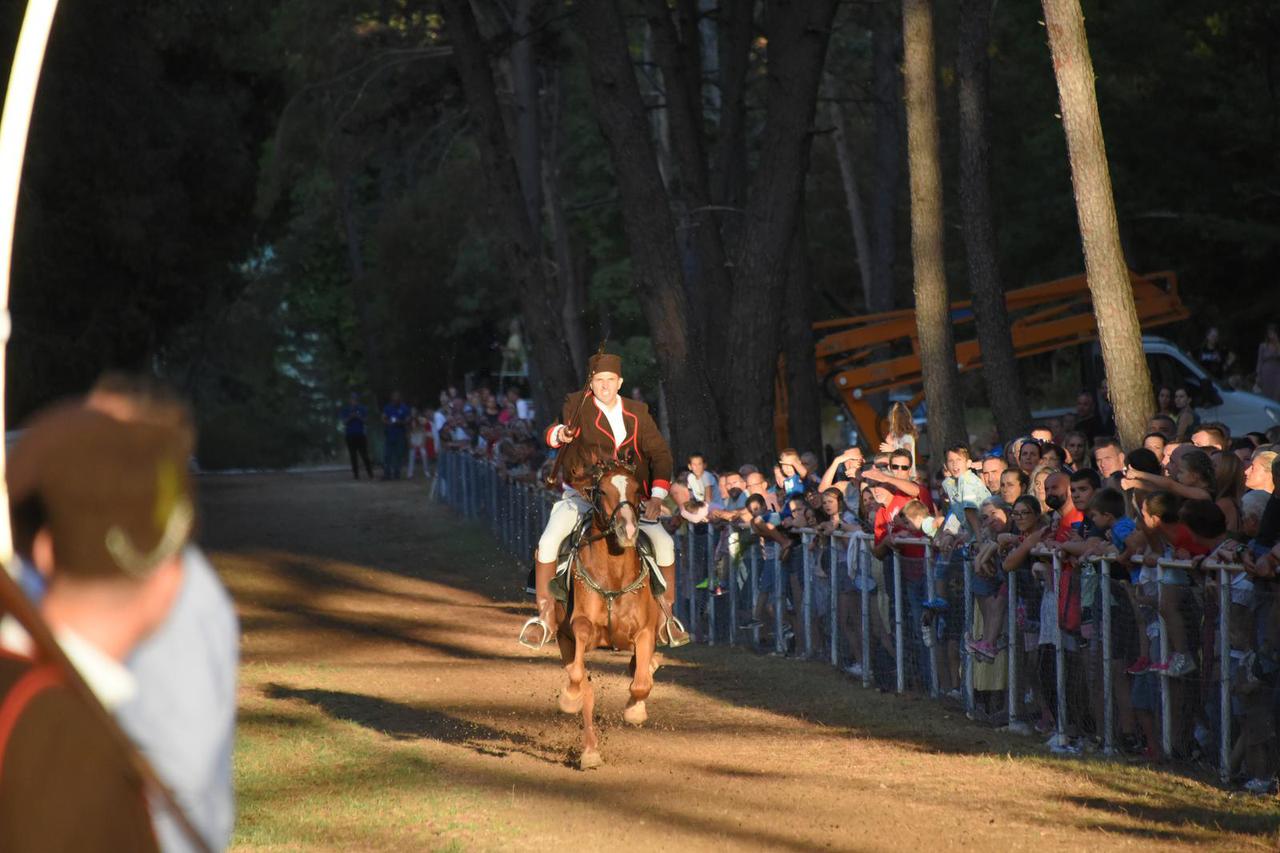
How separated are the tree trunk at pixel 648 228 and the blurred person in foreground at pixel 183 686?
76.3 ft

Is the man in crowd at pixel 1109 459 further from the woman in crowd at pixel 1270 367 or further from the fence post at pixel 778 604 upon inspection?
the woman in crowd at pixel 1270 367

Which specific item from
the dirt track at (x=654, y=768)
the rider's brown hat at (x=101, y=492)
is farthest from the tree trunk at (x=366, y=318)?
the rider's brown hat at (x=101, y=492)

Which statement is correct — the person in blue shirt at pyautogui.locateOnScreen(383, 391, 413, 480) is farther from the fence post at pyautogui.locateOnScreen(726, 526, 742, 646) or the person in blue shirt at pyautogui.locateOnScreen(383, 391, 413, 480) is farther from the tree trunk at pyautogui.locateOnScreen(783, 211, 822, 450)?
the fence post at pyautogui.locateOnScreen(726, 526, 742, 646)

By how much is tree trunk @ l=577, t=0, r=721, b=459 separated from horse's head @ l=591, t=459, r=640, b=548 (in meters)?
13.5

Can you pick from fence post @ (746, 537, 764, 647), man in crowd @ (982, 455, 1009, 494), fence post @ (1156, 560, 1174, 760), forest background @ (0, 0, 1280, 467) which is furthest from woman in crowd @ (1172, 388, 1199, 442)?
fence post @ (746, 537, 764, 647)

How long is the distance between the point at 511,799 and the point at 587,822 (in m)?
0.98

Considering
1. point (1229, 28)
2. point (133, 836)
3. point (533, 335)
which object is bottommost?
point (133, 836)

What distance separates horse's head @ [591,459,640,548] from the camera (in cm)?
1361

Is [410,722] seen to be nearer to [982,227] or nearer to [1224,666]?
[1224,666]

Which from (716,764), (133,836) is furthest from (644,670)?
(133,836)

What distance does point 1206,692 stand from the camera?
1194 centimetres

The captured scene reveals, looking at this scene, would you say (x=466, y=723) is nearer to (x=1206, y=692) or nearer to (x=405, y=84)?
(x=1206, y=692)

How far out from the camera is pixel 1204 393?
96.7ft

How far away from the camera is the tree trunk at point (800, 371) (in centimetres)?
3275
